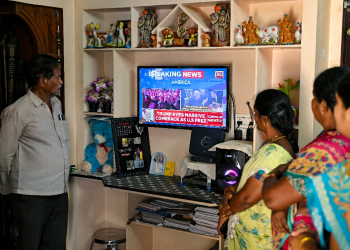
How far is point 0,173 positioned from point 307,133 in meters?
2.22

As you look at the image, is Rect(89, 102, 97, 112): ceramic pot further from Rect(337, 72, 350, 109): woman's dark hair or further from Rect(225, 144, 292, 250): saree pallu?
Rect(337, 72, 350, 109): woman's dark hair

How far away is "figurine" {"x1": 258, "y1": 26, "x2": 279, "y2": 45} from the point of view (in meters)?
2.90

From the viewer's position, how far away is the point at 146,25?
11.1ft

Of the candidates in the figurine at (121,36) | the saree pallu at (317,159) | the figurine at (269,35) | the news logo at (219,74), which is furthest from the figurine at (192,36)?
the saree pallu at (317,159)

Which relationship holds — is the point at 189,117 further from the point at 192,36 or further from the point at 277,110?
the point at 277,110

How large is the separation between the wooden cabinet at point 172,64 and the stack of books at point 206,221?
407 mm

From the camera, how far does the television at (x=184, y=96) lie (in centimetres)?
325

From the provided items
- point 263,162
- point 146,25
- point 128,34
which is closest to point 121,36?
point 128,34

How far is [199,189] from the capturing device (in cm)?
318

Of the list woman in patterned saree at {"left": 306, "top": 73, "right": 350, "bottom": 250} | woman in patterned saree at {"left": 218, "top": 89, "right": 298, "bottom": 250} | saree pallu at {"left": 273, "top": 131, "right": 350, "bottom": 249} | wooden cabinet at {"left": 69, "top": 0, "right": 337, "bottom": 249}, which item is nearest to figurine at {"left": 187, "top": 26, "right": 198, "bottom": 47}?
wooden cabinet at {"left": 69, "top": 0, "right": 337, "bottom": 249}

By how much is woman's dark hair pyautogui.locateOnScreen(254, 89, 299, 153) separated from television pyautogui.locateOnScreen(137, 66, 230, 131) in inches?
47.7

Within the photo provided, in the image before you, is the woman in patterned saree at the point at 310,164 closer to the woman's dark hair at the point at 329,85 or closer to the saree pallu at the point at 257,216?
the woman's dark hair at the point at 329,85

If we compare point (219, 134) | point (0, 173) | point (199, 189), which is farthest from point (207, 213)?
point (0, 173)

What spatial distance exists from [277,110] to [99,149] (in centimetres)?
213
